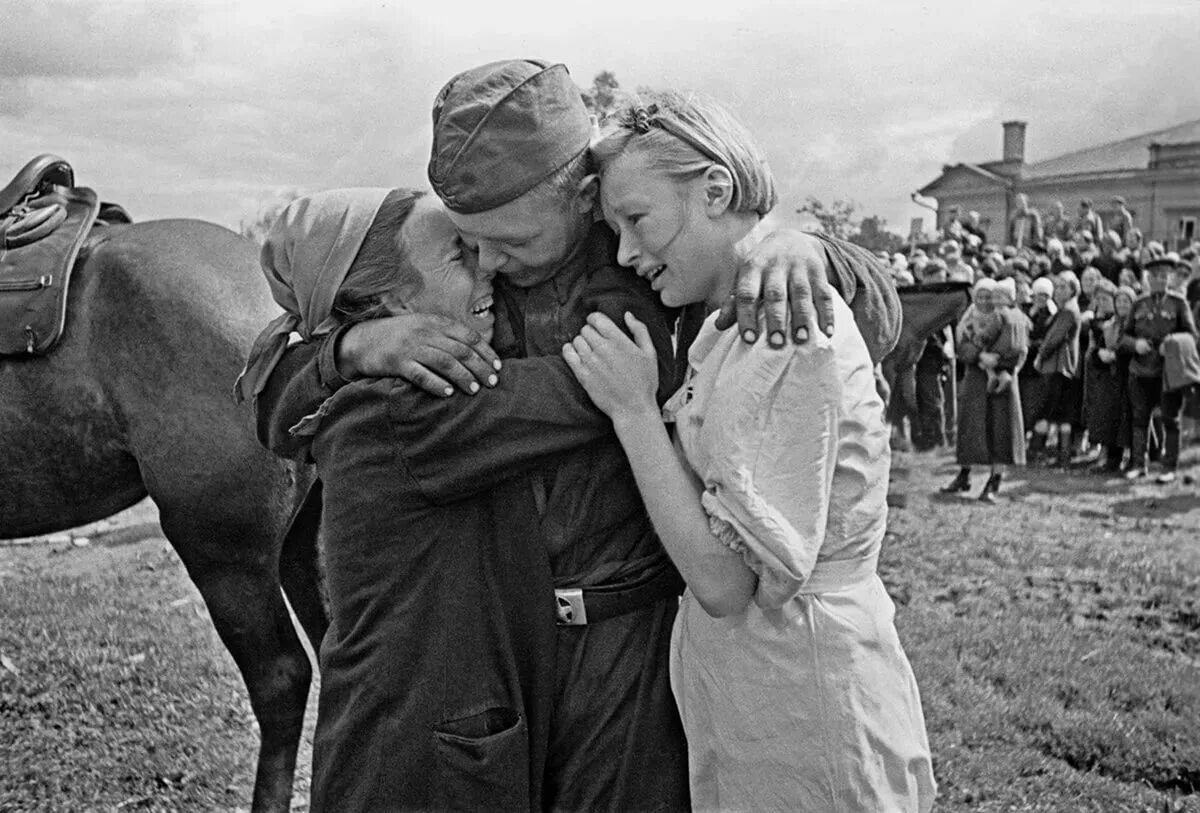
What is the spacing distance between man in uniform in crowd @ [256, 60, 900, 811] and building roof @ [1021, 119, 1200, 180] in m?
15.2

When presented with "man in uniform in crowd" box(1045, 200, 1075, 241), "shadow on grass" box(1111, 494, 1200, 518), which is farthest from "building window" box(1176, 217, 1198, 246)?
"shadow on grass" box(1111, 494, 1200, 518)

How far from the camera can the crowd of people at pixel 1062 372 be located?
9883 mm

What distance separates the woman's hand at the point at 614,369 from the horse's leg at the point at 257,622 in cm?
174

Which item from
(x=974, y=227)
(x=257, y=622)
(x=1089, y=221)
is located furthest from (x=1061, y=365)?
(x=257, y=622)

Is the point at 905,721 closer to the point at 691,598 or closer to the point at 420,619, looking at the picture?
the point at 691,598

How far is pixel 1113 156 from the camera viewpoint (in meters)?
20.1

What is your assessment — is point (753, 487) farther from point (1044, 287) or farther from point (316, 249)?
point (1044, 287)

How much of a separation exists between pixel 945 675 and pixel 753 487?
382 cm

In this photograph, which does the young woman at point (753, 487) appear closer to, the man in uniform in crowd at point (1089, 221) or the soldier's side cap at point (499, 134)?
the soldier's side cap at point (499, 134)

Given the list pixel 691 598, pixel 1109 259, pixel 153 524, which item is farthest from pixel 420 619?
pixel 1109 259

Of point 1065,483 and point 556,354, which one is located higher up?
point 556,354

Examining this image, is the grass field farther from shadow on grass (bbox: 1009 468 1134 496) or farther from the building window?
the building window

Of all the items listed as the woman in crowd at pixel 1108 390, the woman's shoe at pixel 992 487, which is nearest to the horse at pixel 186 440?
the woman's shoe at pixel 992 487

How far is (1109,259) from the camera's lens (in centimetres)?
1439
